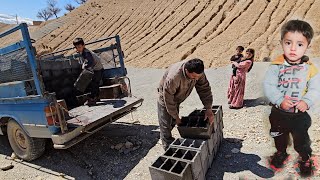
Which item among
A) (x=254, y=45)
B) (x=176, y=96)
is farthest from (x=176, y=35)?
(x=176, y=96)

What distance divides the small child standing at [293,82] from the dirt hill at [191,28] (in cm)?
939

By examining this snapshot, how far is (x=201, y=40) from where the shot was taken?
675 inches

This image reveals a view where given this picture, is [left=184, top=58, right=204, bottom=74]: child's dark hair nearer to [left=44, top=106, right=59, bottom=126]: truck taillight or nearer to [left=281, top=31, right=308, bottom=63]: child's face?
[left=281, top=31, right=308, bottom=63]: child's face

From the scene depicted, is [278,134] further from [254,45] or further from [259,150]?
[254,45]

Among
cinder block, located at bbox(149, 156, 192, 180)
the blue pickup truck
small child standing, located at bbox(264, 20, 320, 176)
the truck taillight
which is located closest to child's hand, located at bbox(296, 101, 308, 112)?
small child standing, located at bbox(264, 20, 320, 176)

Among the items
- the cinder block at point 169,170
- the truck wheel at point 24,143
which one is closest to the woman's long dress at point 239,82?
the cinder block at point 169,170

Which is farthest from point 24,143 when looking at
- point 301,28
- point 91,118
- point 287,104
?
point 301,28

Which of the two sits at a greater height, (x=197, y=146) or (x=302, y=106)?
(x=302, y=106)

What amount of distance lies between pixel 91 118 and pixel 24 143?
145 cm

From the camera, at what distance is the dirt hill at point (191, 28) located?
47.3ft

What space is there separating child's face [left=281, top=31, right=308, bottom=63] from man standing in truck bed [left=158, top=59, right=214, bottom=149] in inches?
44.4

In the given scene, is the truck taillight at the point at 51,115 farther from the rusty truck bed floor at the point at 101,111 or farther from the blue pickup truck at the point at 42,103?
the rusty truck bed floor at the point at 101,111

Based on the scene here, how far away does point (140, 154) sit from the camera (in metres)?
4.62

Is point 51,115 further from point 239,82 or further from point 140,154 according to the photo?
point 239,82
